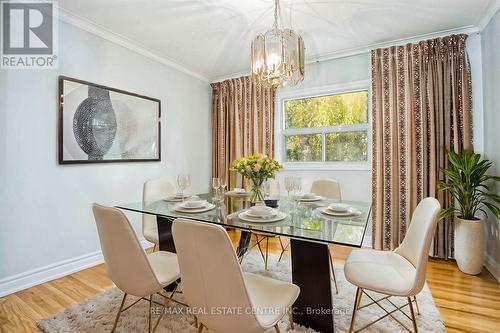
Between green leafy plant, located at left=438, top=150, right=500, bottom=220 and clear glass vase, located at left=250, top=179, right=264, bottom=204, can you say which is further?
green leafy plant, located at left=438, top=150, right=500, bottom=220

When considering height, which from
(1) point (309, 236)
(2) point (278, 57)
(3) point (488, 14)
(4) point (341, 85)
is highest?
(3) point (488, 14)

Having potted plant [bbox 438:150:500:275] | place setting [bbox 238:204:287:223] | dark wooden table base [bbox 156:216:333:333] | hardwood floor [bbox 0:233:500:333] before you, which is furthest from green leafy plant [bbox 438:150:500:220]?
place setting [bbox 238:204:287:223]

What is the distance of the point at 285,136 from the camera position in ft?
13.4

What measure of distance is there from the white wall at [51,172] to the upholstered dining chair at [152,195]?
749mm

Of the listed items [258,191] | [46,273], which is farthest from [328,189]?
[46,273]

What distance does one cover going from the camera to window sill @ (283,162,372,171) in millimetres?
3432

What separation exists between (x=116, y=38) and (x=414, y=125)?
358 cm

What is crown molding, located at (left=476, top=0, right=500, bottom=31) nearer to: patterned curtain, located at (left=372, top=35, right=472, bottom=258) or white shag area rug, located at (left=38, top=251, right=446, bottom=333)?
patterned curtain, located at (left=372, top=35, right=472, bottom=258)

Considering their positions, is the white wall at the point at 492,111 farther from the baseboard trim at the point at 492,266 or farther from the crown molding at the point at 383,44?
the crown molding at the point at 383,44

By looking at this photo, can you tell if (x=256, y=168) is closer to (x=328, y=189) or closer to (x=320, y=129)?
(x=328, y=189)

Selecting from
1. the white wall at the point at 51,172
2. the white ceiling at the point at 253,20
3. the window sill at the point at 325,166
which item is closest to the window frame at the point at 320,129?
the window sill at the point at 325,166

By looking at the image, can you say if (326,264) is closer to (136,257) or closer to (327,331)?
(327,331)

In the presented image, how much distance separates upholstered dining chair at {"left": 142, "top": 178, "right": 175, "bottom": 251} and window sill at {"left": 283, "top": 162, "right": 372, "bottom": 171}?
6.18 feet

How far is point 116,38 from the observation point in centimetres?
298
